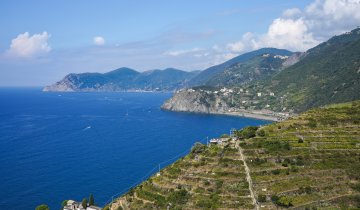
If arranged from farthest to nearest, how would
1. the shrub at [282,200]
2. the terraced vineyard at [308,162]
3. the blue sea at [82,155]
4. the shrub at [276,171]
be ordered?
the blue sea at [82,155] → the shrub at [276,171] → the terraced vineyard at [308,162] → the shrub at [282,200]

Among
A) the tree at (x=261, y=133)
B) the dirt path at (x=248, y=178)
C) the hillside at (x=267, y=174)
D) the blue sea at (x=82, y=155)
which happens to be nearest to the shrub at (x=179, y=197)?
the hillside at (x=267, y=174)

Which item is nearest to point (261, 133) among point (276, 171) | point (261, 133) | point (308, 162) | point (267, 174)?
point (261, 133)

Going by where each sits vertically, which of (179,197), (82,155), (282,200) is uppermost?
(282,200)

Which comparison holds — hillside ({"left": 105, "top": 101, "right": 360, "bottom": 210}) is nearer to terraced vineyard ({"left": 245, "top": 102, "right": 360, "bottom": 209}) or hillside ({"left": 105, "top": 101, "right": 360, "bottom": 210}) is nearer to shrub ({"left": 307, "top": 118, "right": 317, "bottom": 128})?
terraced vineyard ({"left": 245, "top": 102, "right": 360, "bottom": 209})

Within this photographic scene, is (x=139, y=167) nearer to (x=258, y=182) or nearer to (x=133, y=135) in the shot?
(x=133, y=135)

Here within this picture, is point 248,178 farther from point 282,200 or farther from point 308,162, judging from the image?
point 308,162

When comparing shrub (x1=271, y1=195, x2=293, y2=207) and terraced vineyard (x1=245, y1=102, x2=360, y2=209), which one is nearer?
shrub (x1=271, y1=195, x2=293, y2=207)

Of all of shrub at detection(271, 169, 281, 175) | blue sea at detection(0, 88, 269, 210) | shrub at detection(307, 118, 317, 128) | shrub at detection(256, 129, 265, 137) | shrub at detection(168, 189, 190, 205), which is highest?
shrub at detection(307, 118, 317, 128)

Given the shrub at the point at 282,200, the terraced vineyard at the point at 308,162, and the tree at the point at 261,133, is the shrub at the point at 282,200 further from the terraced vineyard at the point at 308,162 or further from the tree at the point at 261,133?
the tree at the point at 261,133

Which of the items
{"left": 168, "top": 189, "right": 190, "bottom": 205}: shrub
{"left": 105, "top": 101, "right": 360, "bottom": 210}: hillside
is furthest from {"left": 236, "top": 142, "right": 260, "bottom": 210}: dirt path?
{"left": 168, "top": 189, "right": 190, "bottom": 205}: shrub

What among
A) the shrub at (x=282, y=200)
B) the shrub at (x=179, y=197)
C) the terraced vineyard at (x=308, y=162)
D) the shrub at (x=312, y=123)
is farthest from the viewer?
the shrub at (x=312, y=123)
